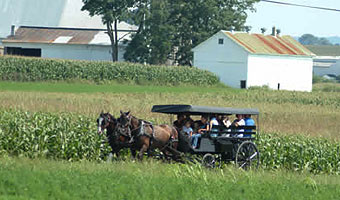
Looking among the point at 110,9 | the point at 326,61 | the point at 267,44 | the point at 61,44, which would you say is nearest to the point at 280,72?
the point at 267,44

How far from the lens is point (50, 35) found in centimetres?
7156

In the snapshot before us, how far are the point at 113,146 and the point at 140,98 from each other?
73.7 ft

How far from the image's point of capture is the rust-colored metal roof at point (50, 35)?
231 ft

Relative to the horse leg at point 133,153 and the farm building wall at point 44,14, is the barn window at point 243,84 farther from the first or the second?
the horse leg at point 133,153

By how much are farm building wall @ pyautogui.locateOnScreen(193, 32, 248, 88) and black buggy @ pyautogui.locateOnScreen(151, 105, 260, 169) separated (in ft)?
148

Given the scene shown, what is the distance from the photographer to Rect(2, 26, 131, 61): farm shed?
229 feet

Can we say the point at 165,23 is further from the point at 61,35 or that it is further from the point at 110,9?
the point at 61,35

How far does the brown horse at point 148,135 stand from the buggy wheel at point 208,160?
27.7 inches

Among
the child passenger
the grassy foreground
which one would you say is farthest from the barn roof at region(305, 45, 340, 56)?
the grassy foreground

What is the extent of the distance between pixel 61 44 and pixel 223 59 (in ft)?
49.3

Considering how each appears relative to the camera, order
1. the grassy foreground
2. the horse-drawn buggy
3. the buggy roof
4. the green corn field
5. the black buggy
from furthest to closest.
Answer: the green corn field → the black buggy → the buggy roof → the horse-drawn buggy → the grassy foreground

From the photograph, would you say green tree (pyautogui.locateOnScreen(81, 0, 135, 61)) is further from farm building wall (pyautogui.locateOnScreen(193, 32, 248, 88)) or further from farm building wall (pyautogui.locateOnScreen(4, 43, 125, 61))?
farm building wall (pyautogui.locateOnScreen(193, 32, 248, 88))

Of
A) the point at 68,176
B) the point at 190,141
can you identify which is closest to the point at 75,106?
the point at 190,141

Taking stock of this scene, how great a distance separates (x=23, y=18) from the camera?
250 feet
